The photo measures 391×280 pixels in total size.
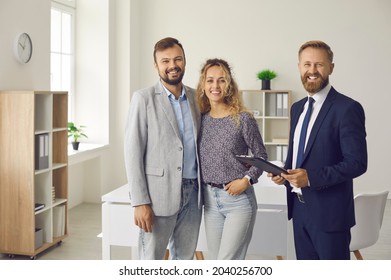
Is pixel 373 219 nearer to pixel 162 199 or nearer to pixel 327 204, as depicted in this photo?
pixel 327 204

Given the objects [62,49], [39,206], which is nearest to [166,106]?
[39,206]

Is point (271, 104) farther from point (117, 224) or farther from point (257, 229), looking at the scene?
point (117, 224)

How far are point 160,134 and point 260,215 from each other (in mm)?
1163

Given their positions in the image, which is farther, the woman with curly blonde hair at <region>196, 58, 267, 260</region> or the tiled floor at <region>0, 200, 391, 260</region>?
the tiled floor at <region>0, 200, 391, 260</region>

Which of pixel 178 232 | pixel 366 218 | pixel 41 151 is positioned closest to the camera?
pixel 178 232

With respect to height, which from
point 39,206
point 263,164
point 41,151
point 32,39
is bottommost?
point 39,206

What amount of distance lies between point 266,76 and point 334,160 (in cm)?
471

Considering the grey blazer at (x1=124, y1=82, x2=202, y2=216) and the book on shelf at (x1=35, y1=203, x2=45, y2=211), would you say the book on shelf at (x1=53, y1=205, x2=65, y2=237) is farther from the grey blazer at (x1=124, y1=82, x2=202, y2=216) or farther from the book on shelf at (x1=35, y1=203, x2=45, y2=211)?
the grey blazer at (x1=124, y1=82, x2=202, y2=216)

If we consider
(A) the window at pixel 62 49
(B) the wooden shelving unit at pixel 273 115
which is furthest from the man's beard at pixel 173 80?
(B) the wooden shelving unit at pixel 273 115

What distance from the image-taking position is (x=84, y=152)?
595 cm

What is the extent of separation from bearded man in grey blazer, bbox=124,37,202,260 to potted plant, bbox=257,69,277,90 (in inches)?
178

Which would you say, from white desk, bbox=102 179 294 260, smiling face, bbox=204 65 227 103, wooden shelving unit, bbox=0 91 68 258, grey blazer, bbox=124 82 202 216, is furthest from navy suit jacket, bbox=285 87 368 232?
wooden shelving unit, bbox=0 91 68 258

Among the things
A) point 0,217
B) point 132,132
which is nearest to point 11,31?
point 0,217

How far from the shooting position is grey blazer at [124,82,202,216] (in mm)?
2299
